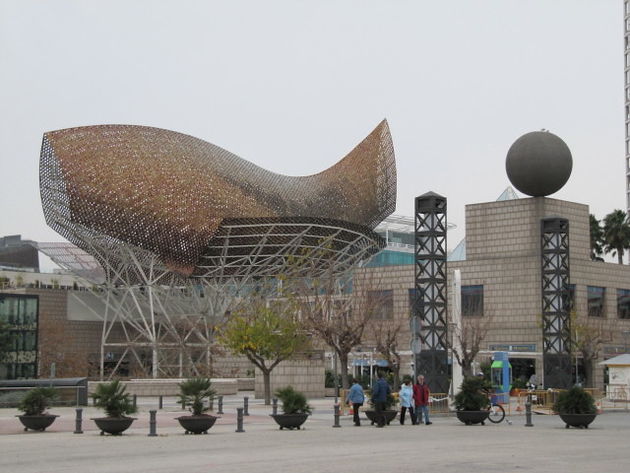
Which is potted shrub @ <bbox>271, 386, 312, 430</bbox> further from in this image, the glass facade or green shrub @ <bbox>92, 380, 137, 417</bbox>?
the glass facade

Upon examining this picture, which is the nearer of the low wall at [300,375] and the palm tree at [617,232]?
the low wall at [300,375]

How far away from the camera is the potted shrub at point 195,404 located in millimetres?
28141

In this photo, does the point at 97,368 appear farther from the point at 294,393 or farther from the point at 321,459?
the point at 321,459

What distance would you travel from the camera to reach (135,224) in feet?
237

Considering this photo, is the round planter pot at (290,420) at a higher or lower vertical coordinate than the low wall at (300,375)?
lower

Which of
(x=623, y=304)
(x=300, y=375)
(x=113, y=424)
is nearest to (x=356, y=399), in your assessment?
(x=113, y=424)

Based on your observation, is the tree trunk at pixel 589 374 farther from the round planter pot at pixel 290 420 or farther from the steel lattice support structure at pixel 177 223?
the round planter pot at pixel 290 420

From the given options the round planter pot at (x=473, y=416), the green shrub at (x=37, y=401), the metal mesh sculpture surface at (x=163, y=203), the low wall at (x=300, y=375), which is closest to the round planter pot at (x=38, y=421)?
the green shrub at (x=37, y=401)

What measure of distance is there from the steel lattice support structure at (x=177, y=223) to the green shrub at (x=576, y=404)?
38.1m

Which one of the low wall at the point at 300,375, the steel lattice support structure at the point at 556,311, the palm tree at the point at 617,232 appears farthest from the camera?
the palm tree at the point at 617,232

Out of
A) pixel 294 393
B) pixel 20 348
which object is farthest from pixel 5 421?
pixel 20 348

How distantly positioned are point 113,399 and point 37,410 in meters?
3.19

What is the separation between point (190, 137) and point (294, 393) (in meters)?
49.8

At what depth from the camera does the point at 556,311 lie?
154 ft
